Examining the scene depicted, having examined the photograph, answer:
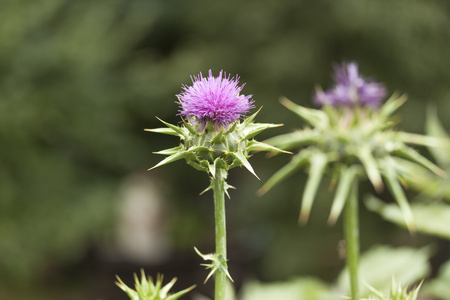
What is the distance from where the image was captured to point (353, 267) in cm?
210

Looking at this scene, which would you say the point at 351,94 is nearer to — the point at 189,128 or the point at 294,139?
the point at 294,139

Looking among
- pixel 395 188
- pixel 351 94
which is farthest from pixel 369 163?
pixel 351 94

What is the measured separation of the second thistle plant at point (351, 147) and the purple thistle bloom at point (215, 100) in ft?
2.39

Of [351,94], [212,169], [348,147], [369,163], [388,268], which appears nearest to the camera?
[212,169]

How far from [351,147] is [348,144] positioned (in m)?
0.02

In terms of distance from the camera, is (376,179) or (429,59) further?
(429,59)

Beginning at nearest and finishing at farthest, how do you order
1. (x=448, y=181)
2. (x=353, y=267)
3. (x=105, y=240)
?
(x=353, y=267) < (x=448, y=181) < (x=105, y=240)

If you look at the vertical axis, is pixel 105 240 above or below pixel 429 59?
below

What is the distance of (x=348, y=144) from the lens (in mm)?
2436

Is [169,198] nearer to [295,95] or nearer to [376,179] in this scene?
[295,95]

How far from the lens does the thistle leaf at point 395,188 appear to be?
2.15m

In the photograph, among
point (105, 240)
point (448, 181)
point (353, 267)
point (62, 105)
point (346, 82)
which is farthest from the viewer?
point (105, 240)

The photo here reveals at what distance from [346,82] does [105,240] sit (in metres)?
8.89

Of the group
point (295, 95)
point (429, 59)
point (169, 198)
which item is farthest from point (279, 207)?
point (429, 59)
